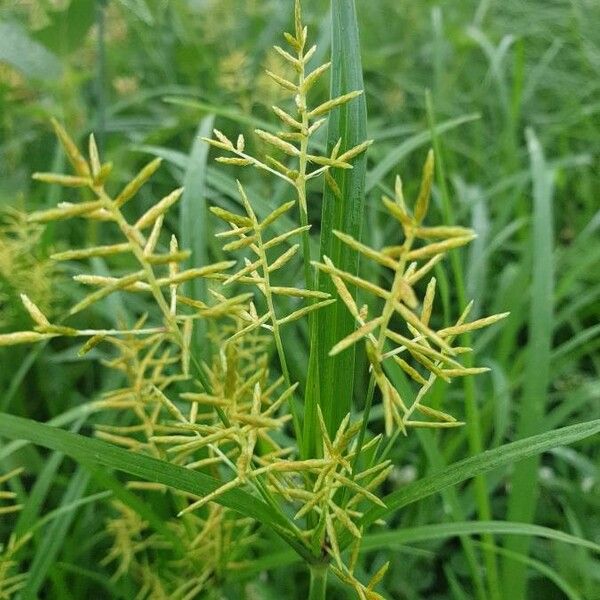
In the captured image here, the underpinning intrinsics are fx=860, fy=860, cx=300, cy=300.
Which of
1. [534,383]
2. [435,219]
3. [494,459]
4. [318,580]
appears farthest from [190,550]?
[435,219]

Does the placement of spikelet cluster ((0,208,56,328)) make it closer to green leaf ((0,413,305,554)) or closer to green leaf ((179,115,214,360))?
green leaf ((179,115,214,360))

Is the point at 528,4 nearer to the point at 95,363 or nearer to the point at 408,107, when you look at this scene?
the point at 408,107

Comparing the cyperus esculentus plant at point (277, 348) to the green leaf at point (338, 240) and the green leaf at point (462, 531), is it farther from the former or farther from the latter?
the green leaf at point (462, 531)

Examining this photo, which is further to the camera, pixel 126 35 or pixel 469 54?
pixel 469 54

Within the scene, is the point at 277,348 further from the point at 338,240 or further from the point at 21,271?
the point at 21,271

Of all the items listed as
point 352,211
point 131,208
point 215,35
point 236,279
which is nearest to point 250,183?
point 131,208

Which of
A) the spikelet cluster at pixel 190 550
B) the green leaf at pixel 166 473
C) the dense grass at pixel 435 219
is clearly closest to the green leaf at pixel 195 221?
the dense grass at pixel 435 219

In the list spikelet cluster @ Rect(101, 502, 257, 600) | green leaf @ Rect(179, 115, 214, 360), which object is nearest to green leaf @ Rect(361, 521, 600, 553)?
spikelet cluster @ Rect(101, 502, 257, 600)
